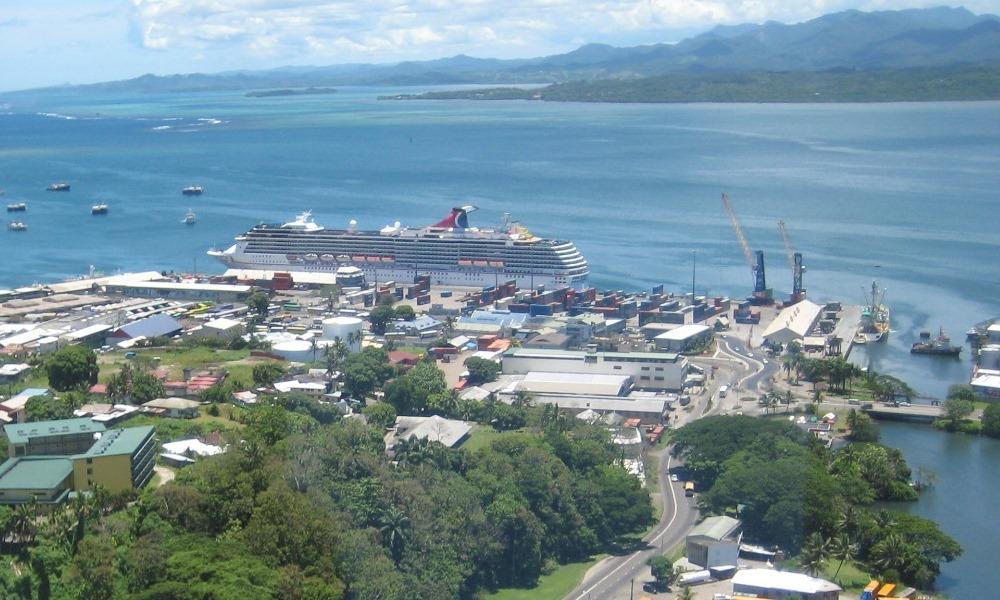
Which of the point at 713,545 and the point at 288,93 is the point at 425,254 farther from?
the point at 288,93

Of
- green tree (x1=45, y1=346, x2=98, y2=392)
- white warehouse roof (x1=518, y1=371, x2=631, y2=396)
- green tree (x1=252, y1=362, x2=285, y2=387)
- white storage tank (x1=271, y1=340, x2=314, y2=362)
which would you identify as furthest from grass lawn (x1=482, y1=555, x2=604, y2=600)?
white storage tank (x1=271, y1=340, x2=314, y2=362)

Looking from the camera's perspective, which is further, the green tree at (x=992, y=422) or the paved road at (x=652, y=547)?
the green tree at (x=992, y=422)

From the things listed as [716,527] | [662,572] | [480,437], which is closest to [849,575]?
[716,527]

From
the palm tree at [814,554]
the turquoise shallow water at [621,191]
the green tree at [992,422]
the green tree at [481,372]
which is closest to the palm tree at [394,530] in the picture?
the palm tree at [814,554]

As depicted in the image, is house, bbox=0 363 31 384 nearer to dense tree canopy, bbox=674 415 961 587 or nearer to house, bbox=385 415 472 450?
house, bbox=385 415 472 450

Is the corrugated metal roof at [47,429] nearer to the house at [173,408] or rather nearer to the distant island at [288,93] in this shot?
the house at [173,408]

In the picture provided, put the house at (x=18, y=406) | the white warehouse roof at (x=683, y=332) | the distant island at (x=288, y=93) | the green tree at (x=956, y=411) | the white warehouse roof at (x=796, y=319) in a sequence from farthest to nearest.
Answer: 1. the distant island at (x=288, y=93)
2. the white warehouse roof at (x=796, y=319)
3. the white warehouse roof at (x=683, y=332)
4. the green tree at (x=956, y=411)
5. the house at (x=18, y=406)
